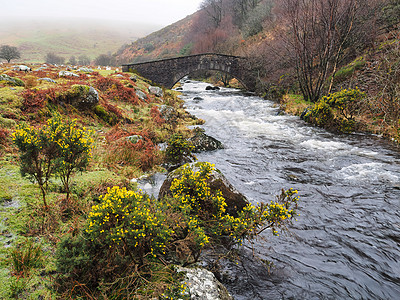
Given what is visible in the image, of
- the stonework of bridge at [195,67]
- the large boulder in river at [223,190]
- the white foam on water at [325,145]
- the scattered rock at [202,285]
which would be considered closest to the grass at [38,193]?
the large boulder in river at [223,190]

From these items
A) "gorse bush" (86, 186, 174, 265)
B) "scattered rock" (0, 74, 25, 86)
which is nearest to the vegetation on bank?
"gorse bush" (86, 186, 174, 265)

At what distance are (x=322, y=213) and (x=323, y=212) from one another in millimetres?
59

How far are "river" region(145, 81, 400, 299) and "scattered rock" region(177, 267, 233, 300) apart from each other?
68 cm

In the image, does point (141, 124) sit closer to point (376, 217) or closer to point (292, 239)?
point (292, 239)

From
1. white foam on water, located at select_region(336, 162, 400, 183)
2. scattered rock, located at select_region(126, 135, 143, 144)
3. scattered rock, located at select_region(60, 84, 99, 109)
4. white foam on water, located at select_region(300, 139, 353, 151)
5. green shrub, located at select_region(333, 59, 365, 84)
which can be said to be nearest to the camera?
white foam on water, located at select_region(336, 162, 400, 183)

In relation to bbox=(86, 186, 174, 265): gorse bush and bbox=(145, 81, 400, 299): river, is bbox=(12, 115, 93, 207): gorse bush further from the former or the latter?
bbox=(145, 81, 400, 299): river

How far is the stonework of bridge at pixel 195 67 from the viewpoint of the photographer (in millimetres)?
26906

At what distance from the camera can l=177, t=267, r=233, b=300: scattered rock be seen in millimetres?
2676

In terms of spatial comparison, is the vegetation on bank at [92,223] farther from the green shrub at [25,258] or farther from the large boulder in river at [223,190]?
the large boulder in river at [223,190]

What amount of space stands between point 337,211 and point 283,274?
265cm

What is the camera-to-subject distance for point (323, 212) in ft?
17.7

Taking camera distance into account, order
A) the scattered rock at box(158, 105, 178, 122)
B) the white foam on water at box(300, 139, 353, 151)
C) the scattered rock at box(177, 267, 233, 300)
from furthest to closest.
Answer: the scattered rock at box(158, 105, 178, 122)
the white foam on water at box(300, 139, 353, 151)
the scattered rock at box(177, 267, 233, 300)

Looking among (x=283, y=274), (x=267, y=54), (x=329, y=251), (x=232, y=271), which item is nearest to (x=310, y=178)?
(x=329, y=251)

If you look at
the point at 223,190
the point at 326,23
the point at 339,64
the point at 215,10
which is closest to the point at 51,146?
the point at 223,190
